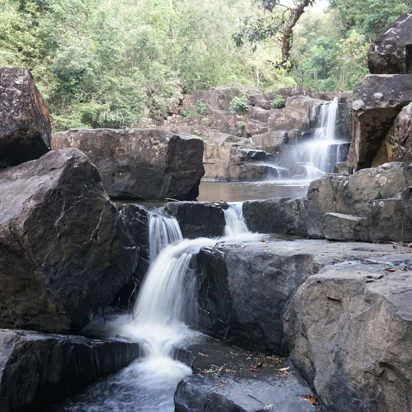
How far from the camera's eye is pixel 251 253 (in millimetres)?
4879

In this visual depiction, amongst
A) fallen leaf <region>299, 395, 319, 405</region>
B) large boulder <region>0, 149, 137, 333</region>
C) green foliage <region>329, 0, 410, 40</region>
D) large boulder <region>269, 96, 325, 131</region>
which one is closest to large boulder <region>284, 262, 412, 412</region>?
fallen leaf <region>299, 395, 319, 405</region>

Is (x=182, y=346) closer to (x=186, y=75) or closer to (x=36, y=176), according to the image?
(x=36, y=176)

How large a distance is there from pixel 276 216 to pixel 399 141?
2.23m

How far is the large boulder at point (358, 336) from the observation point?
2447 mm

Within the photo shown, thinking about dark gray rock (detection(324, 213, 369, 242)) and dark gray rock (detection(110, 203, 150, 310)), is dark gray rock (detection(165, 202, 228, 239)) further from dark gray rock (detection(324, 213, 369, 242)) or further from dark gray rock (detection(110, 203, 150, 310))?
dark gray rock (detection(324, 213, 369, 242))

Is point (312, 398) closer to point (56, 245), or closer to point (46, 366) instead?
point (46, 366)

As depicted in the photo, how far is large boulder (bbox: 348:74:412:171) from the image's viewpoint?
5.77 metres

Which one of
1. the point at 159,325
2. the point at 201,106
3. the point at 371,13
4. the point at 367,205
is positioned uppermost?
the point at 371,13

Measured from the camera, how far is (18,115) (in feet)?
16.8

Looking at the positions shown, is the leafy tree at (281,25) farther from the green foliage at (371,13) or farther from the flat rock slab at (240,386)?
the flat rock slab at (240,386)

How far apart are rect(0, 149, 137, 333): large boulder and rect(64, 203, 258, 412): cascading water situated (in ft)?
2.61

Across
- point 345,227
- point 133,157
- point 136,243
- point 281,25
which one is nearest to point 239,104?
point 281,25

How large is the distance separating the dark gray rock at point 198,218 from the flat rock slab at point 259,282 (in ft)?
6.03

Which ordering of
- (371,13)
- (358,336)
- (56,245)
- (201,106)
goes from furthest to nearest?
(201,106) → (371,13) → (56,245) → (358,336)
